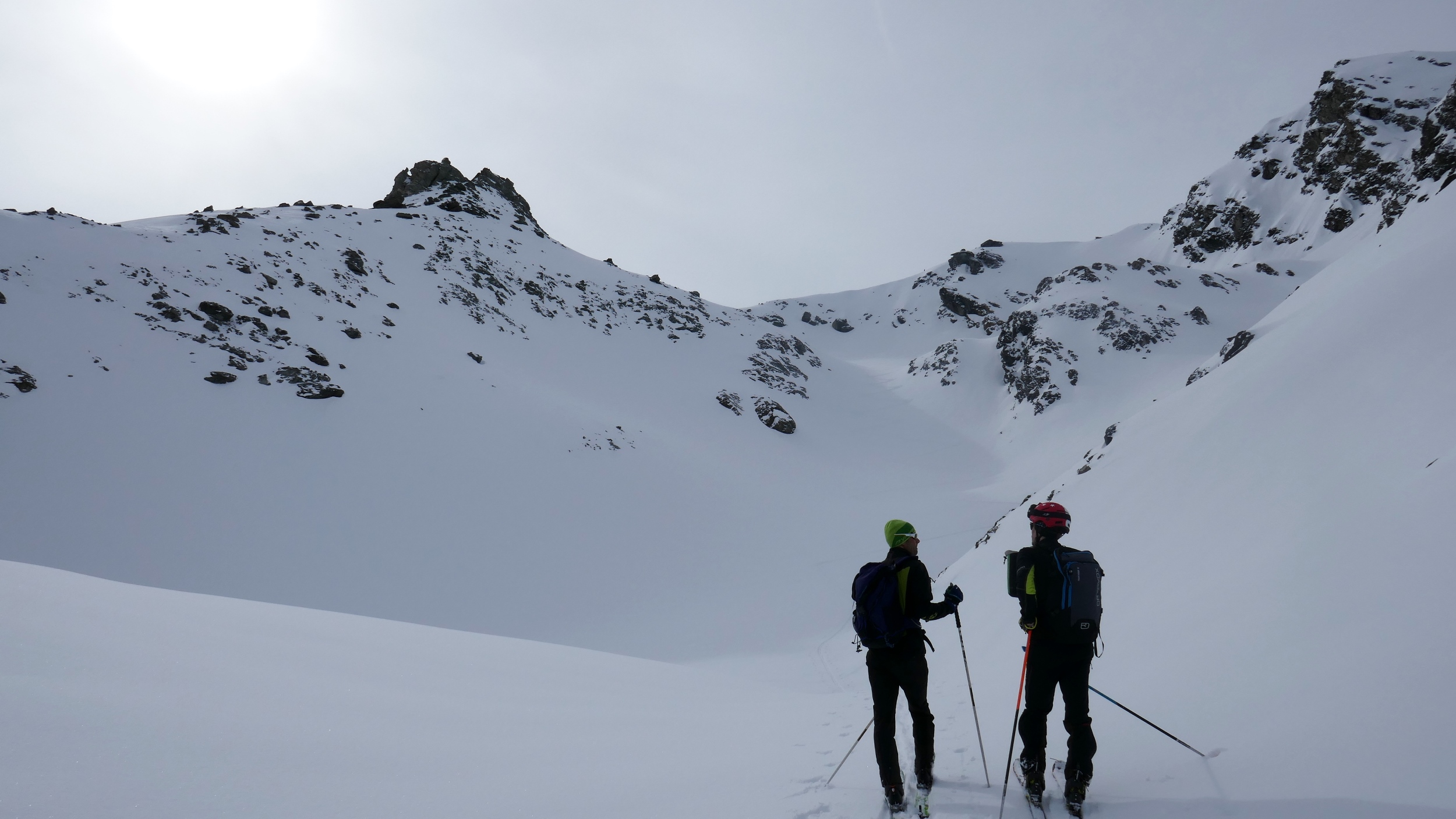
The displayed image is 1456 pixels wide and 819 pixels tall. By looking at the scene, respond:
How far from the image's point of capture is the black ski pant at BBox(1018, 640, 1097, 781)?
3.85 m

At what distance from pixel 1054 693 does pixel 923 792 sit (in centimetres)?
130

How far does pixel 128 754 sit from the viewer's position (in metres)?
2.98

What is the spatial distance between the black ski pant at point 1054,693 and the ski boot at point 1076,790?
0.04 feet

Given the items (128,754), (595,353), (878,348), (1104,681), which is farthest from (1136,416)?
(878,348)

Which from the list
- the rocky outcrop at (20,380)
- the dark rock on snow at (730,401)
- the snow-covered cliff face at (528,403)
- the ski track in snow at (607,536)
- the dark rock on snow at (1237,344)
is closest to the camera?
the ski track in snow at (607,536)

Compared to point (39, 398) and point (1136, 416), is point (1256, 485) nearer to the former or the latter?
point (1136, 416)

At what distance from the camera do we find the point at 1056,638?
395 cm

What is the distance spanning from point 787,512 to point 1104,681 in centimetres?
1870

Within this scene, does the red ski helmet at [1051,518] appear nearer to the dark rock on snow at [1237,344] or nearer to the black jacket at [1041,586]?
the black jacket at [1041,586]

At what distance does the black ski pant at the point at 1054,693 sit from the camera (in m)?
3.85

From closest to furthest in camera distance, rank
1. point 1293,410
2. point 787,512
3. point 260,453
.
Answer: point 1293,410 → point 260,453 → point 787,512

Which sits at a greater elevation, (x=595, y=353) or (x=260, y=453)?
(x=595, y=353)

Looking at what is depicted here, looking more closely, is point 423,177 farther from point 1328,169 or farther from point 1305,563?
point 1328,169

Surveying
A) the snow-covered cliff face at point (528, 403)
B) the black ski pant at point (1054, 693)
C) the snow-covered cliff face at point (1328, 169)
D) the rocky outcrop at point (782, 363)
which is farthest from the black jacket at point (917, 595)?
the snow-covered cliff face at point (1328, 169)
